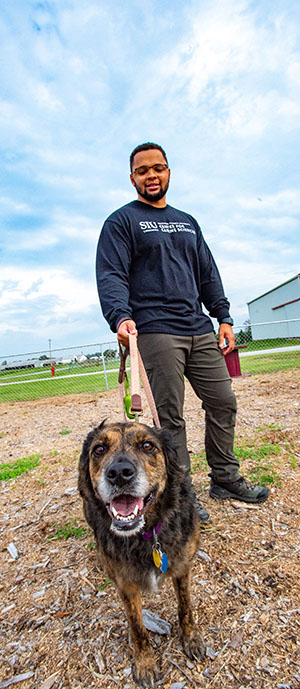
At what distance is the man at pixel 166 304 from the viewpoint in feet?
8.32

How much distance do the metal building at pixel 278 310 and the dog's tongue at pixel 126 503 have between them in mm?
18670

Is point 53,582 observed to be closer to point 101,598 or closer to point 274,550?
point 101,598

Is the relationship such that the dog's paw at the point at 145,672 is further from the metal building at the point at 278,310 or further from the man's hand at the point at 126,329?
the metal building at the point at 278,310

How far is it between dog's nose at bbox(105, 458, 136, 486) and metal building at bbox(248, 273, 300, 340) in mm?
18759

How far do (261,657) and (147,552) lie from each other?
0.71 metres

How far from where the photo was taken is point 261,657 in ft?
5.62

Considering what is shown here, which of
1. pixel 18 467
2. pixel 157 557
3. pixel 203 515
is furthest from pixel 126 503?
pixel 18 467

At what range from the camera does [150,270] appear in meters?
2.64

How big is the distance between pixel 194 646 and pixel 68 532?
5.13 feet

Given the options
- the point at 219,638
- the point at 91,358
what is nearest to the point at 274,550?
the point at 219,638

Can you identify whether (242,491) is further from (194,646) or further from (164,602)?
(194,646)

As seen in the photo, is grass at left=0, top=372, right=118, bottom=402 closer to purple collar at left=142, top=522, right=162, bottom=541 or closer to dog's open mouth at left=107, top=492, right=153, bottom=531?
purple collar at left=142, top=522, right=162, bottom=541

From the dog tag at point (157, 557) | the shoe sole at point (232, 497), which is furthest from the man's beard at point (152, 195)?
the shoe sole at point (232, 497)

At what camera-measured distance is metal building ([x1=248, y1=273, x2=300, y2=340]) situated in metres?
23.7
